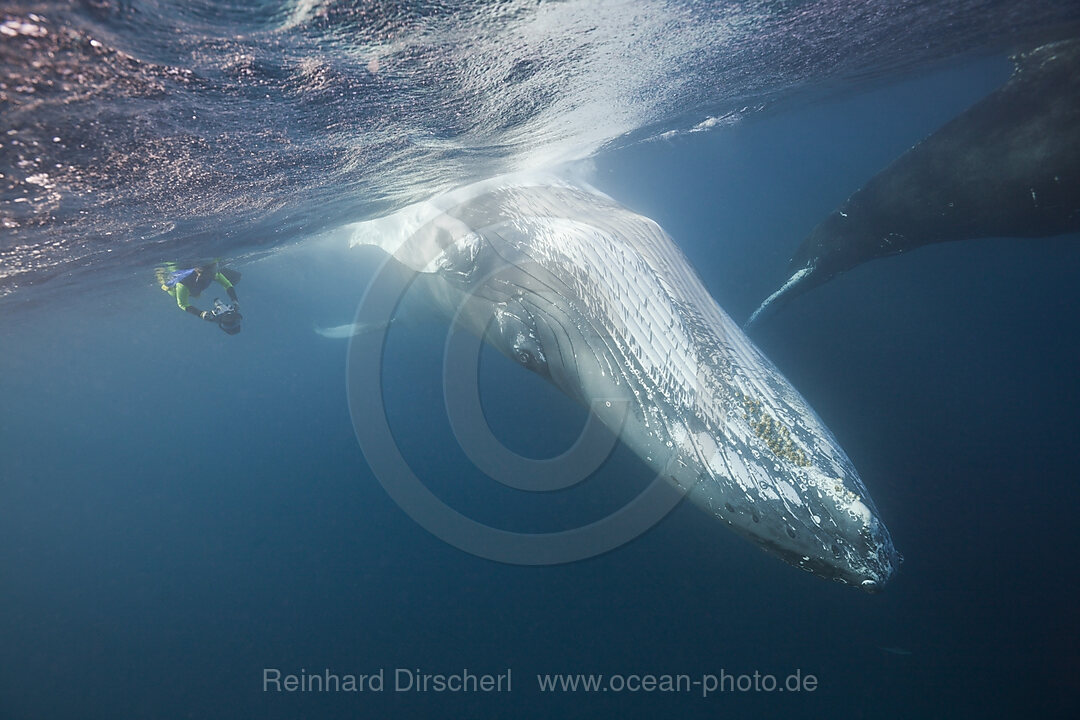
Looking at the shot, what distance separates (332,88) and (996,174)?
7.55m

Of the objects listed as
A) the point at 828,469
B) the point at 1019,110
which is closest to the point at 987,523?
the point at 1019,110

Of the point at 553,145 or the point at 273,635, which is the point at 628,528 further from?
the point at 273,635

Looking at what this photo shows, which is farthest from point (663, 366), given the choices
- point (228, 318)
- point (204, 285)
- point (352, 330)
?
point (204, 285)

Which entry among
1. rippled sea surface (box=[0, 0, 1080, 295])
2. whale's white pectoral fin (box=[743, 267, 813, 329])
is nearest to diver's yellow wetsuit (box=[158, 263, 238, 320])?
rippled sea surface (box=[0, 0, 1080, 295])

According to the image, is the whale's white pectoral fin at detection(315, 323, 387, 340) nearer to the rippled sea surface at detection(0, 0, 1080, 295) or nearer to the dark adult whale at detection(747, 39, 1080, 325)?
the rippled sea surface at detection(0, 0, 1080, 295)

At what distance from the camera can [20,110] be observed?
3.46 meters

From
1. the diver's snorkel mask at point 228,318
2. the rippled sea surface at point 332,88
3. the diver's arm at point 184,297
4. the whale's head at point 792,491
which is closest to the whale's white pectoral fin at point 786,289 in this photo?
the rippled sea surface at point 332,88

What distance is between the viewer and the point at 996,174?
5.61m

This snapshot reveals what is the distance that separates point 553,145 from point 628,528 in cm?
817

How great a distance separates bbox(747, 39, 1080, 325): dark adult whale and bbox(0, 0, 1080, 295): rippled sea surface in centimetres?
222

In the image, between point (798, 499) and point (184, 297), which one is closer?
point (798, 499)

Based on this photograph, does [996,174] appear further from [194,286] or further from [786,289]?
[194,286]

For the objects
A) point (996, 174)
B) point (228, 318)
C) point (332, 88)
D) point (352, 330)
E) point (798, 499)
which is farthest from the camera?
point (352, 330)

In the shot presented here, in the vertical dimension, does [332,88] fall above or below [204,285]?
above
